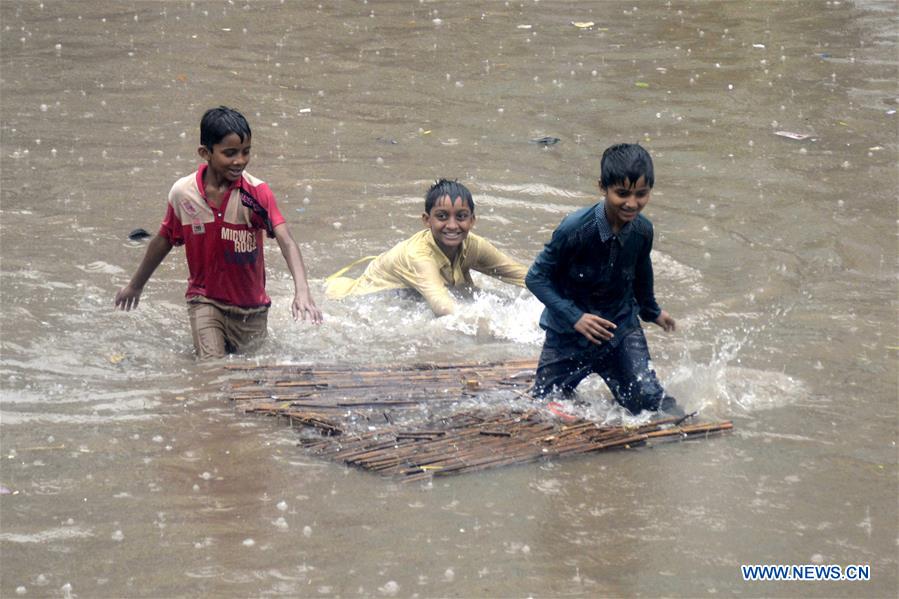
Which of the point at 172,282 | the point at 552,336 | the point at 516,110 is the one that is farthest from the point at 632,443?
the point at 516,110

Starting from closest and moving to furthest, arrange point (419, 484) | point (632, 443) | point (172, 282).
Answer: point (419, 484) < point (632, 443) < point (172, 282)

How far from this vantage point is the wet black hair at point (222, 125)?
228 inches

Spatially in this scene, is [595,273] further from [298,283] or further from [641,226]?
[298,283]

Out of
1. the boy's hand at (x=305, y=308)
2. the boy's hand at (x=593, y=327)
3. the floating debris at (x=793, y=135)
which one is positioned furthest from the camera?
the floating debris at (x=793, y=135)

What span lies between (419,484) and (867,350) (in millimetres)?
2758

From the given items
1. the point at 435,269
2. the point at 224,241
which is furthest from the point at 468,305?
the point at 224,241

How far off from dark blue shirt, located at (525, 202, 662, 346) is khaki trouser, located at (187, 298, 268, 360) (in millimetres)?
1782

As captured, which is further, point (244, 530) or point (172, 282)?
point (172, 282)

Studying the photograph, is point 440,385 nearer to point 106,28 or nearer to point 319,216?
point 319,216

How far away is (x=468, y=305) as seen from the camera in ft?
23.5

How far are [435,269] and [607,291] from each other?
6.20 ft

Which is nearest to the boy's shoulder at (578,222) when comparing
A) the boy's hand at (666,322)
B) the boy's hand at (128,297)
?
the boy's hand at (666,322)

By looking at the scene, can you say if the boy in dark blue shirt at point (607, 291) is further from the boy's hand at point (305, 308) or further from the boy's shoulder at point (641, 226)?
the boy's hand at point (305, 308)

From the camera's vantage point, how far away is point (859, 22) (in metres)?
13.7
